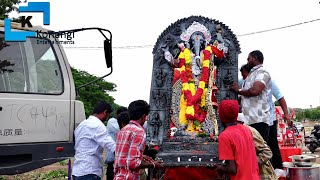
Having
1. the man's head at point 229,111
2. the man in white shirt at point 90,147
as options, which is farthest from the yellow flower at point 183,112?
the man's head at point 229,111

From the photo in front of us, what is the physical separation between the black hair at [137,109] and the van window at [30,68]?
2.14 meters

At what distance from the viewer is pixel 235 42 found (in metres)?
8.06

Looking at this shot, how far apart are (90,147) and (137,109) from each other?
3.40ft

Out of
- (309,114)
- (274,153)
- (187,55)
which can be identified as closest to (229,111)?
(274,153)

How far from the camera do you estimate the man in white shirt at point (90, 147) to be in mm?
5195

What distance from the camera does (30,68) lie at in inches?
246

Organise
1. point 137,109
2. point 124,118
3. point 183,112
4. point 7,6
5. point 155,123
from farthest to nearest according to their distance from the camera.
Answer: point 7,6 → point 155,123 → point 183,112 → point 124,118 → point 137,109

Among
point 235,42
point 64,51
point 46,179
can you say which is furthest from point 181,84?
point 46,179

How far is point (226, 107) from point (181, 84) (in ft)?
12.3

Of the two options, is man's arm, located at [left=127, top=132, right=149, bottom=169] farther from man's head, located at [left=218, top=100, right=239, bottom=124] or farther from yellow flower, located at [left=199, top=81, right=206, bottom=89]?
yellow flower, located at [left=199, top=81, right=206, bottom=89]

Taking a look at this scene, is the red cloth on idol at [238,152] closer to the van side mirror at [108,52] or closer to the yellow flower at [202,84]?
the van side mirror at [108,52]

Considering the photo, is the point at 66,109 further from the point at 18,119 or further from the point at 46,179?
the point at 46,179

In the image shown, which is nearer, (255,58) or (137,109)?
(137,109)

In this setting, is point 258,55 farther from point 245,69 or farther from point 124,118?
point 124,118
